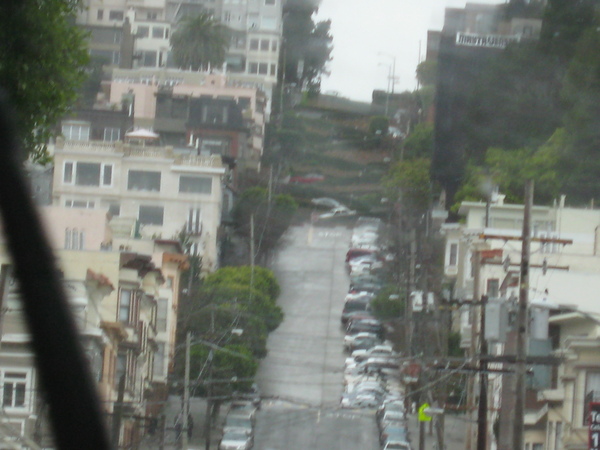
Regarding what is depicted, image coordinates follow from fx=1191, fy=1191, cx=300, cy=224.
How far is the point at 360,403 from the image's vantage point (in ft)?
72.8

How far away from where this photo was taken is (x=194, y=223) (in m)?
27.0

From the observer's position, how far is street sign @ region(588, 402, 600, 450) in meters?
12.9

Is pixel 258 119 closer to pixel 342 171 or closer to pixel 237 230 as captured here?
pixel 342 171

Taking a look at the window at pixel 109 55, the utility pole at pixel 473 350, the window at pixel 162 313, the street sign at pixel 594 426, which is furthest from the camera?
the window at pixel 109 55

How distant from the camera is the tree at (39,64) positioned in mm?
7520

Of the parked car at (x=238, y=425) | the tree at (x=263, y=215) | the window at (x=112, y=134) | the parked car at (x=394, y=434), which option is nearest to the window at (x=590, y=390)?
the parked car at (x=394, y=434)

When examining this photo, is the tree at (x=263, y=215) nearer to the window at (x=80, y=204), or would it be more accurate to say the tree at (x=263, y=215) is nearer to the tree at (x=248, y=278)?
the tree at (x=248, y=278)

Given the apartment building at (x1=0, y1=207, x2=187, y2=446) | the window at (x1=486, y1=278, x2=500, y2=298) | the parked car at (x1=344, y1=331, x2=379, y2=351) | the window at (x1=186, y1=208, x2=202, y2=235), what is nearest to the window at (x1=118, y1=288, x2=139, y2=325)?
the apartment building at (x1=0, y1=207, x2=187, y2=446)

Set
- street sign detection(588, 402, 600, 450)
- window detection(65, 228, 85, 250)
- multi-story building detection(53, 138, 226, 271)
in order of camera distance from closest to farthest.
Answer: street sign detection(588, 402, 600, 450), window detection(65, 228, 85, 250), multi-story building detection(53, 138, 226, 271)

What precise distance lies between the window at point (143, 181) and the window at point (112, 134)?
2572 mm

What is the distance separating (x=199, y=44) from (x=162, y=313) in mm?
18713

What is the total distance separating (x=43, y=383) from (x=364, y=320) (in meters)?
→ 23.8

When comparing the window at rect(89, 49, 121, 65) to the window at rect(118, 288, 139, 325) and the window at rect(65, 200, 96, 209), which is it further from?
the window at rect(118, 288, 139, 325)

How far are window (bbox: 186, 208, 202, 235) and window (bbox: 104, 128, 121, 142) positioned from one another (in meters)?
3.98
